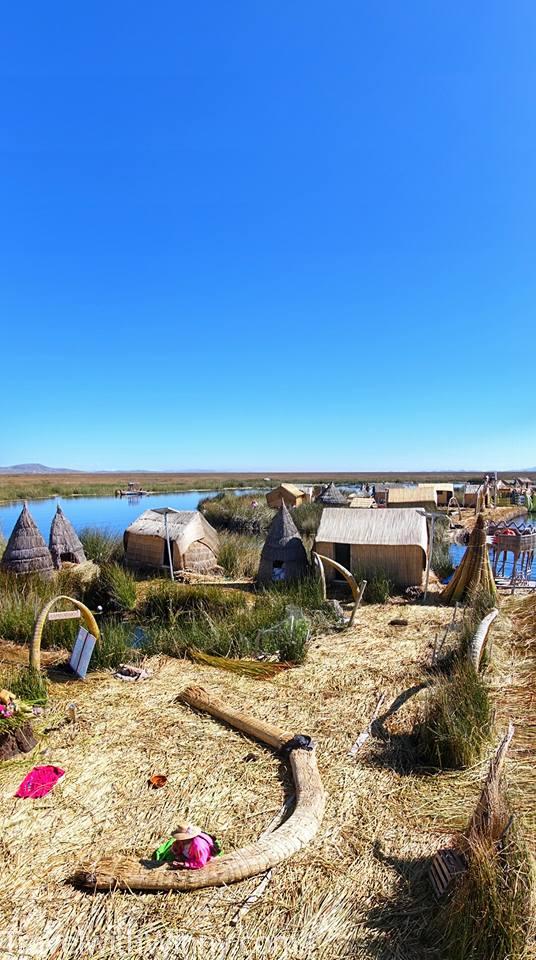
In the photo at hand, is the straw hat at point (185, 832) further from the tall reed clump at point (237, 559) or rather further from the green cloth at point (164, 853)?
the tall reed clump at point (237, 559)

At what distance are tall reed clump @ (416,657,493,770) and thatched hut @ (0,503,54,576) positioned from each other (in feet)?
33.9

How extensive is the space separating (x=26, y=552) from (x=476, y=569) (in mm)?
10141

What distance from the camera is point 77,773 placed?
429 cm

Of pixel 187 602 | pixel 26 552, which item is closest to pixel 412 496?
pixel 187 602

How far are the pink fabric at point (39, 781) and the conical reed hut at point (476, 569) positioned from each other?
7616mm

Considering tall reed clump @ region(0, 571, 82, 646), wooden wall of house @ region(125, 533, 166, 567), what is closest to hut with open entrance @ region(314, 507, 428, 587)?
wooden wall of house @ region(125, 533, 166, 567)

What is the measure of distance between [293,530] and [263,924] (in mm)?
9466

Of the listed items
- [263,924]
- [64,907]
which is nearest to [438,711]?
[263,924]

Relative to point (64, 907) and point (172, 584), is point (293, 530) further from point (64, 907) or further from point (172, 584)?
point (64, 907)

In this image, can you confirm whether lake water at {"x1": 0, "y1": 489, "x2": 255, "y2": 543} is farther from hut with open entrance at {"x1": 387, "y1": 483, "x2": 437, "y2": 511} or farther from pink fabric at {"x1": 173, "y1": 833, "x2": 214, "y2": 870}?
pink fabric at {"x1": 173, "y1": 833, "x2": 214, "y2": 870}

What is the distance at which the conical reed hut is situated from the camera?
939cm

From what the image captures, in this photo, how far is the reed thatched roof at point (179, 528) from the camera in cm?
1400

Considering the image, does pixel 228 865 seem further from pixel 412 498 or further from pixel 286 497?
pixel 286 497

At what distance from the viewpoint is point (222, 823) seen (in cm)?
365
